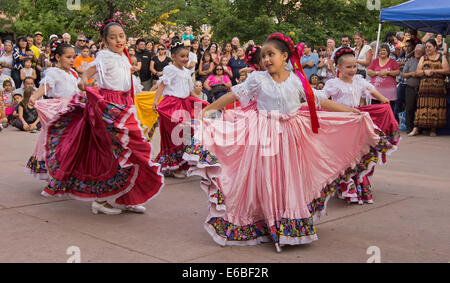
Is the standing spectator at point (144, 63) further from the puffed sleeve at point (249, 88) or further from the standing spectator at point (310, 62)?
the puffed sleeve at point (249, 88)

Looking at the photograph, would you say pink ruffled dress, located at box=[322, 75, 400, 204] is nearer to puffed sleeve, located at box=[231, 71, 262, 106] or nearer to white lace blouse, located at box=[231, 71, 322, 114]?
white lace blouse, located at box=[231, 71, 322, 114]

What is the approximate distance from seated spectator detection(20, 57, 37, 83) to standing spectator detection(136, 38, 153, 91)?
274cm

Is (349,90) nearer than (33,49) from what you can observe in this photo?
Yes

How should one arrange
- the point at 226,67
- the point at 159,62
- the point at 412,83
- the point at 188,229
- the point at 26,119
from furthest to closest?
the point at 226,67 → the point at 159,62 → the point at 26,119 → the point at 412,83 → the point at 188,229

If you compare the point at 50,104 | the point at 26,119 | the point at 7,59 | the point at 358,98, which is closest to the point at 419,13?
the point at 358,98

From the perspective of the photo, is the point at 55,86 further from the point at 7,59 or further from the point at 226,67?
the point at 7,59

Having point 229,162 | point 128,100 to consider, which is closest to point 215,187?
point 229,162

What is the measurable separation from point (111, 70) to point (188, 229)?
6.01 feet

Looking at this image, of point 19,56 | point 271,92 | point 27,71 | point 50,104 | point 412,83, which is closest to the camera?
point 271,92

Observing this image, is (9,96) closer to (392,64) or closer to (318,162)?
(392,64)

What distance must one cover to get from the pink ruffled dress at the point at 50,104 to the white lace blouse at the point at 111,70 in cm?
46

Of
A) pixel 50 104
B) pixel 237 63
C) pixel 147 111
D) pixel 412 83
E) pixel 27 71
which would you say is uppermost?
pixel 237 63

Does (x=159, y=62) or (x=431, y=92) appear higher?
(x=159, y=62)

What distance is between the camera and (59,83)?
647 centimetres
